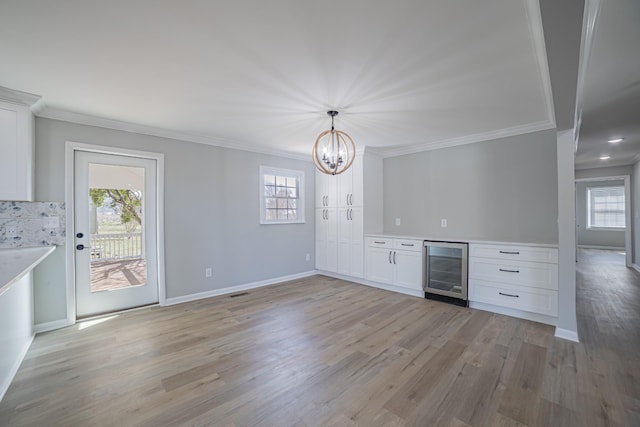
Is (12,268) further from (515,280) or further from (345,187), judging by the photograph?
(515,280)

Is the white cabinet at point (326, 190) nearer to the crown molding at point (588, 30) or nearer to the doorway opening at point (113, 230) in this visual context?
the doorway opening at point (113, 230)

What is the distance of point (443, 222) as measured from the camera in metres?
4.63

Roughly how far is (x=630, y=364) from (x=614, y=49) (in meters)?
2.51

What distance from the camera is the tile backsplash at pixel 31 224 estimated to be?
286 cm

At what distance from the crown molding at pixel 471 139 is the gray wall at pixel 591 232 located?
301 inches

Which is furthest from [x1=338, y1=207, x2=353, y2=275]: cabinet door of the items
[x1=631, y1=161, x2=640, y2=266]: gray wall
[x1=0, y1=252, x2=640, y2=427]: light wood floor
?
[x1=631, y1=161, x2=640, y2=266]: gray wall

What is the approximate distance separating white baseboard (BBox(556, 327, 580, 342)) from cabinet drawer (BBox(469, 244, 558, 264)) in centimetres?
72

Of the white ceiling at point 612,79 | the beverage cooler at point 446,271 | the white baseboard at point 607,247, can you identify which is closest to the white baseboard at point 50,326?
the beverage cooler at point 446,271

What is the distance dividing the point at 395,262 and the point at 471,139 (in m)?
2.20

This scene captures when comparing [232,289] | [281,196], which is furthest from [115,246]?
[281,196]

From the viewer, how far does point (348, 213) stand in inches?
203

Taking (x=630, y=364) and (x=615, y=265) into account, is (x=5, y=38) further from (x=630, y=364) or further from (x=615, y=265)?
(x=615, y=265)

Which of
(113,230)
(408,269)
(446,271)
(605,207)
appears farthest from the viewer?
(605,207)

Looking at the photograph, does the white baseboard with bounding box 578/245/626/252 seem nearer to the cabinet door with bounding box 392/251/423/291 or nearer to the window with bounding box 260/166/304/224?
the cabinet door with bounding box 392/251/423/291
